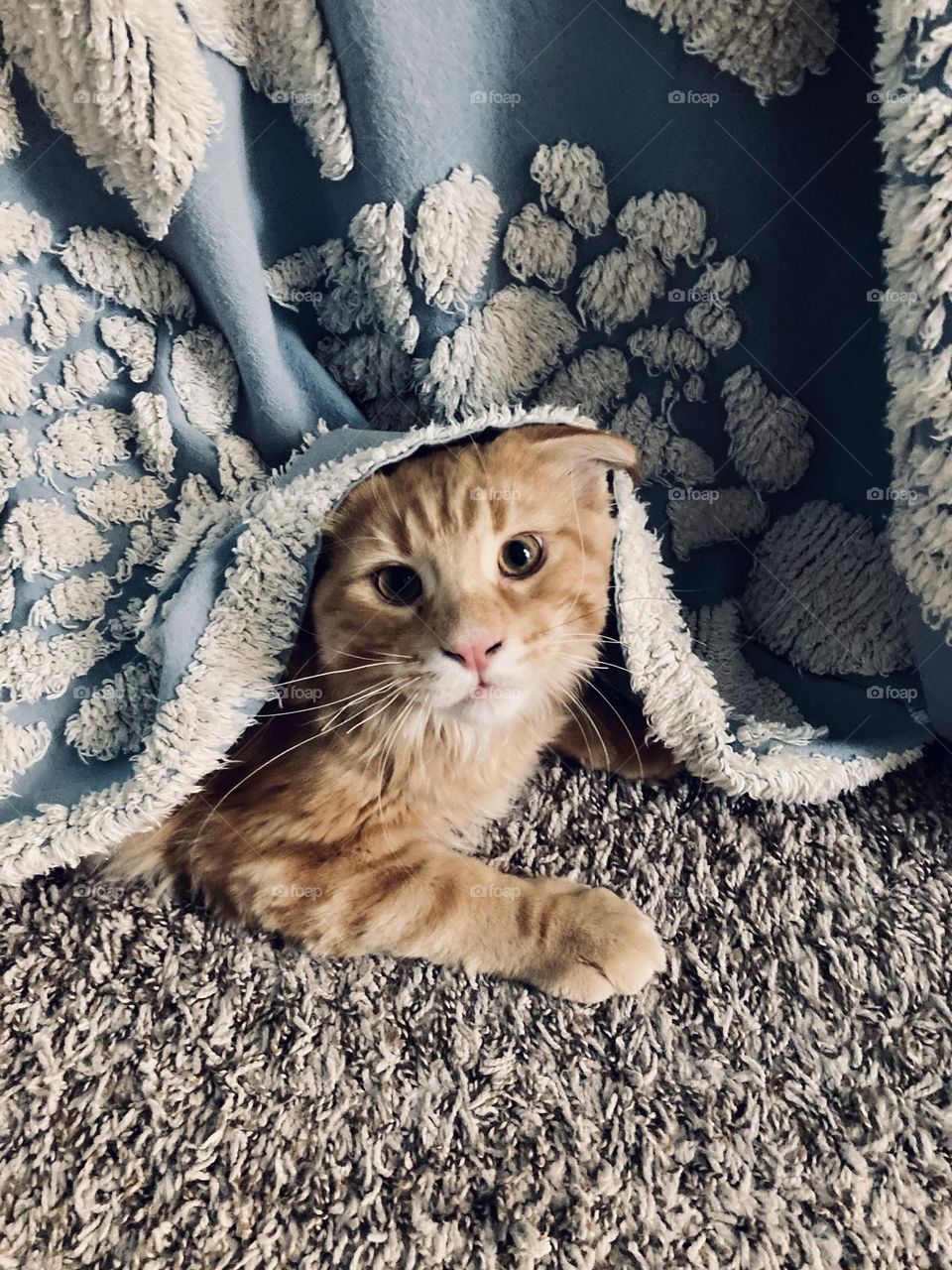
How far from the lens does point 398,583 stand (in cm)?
A: 97

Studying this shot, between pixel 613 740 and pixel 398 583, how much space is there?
0.38m

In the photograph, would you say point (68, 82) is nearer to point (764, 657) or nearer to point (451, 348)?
point (451, 348)

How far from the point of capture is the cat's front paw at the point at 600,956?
868mm

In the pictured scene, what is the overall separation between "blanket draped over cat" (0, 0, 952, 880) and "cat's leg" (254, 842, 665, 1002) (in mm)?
193

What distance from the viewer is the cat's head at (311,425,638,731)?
90 cm

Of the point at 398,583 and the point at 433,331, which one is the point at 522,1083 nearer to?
the point at 398,583

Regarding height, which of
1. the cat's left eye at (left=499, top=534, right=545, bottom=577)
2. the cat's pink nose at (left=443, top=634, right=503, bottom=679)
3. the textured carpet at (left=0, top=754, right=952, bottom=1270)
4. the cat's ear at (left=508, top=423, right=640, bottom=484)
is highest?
the cat's ear at (left=508, top=423, right=640, bottom=484)

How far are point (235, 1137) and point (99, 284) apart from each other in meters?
0.92

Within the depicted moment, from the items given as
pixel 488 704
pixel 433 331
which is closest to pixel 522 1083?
pixel 488 704

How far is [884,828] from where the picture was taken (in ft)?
3.34

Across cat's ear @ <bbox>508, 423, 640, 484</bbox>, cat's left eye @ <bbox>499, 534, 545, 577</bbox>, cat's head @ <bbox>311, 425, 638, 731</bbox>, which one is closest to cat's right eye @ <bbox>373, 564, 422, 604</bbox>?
cat's head @ <bbox>311, 425, 638, 731</bbox>

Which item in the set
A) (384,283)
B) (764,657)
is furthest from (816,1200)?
(384,283)

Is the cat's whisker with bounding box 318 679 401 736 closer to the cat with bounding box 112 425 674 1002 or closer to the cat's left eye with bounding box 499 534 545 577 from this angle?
the cat with bounding box 112 425 674 1002

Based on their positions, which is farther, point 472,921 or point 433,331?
point 433,331
